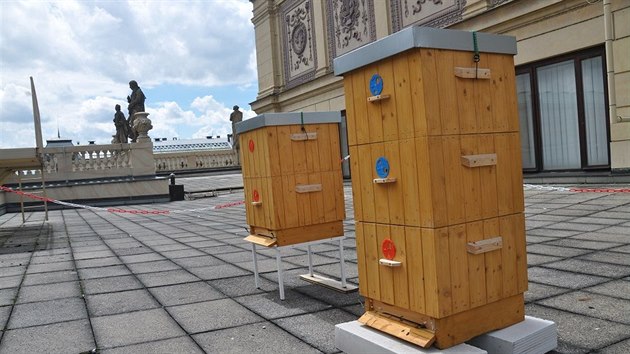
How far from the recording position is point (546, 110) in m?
13.7

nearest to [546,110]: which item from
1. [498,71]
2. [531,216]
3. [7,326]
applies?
[531,216]

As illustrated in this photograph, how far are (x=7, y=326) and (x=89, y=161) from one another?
18.9 metres

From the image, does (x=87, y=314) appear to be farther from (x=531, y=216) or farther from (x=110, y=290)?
(x=531, y=216)

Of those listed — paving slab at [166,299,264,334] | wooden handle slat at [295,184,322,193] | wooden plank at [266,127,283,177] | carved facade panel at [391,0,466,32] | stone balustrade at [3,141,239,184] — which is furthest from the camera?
stone balustrade at [3,141,239,184]

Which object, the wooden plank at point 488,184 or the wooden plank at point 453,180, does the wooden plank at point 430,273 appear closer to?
the wooden plank at point 453,180

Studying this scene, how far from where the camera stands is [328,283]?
16.4 ft

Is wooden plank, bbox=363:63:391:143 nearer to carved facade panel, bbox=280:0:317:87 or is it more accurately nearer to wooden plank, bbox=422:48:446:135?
wooden plank, bbox=422:48:446:135

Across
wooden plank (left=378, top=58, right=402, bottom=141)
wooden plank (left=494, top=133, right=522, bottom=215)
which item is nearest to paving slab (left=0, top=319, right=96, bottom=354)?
wooden plank (left=378, top=58, right=402, bottom=141)

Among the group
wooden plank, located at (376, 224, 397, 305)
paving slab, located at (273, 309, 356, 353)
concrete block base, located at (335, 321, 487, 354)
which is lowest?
paving slab, located at (273, 309, 356, 353)

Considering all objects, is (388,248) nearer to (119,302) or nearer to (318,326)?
(318,326)

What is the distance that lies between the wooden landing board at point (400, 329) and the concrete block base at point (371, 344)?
3 centimetres

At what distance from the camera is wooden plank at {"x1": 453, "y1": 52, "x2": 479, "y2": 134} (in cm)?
281

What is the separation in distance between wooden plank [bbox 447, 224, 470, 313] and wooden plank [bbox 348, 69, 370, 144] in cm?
76

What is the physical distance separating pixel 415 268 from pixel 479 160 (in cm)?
69
